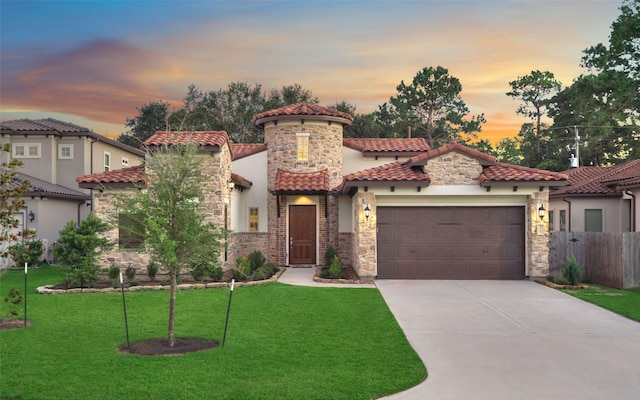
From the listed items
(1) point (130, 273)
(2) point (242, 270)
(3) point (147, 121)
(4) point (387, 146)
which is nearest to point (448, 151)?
(4) point (387, 146)

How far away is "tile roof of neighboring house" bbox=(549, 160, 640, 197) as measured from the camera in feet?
66.9

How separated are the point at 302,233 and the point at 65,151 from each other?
43.8 ft

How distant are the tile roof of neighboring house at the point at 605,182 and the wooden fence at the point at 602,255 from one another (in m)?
2.99

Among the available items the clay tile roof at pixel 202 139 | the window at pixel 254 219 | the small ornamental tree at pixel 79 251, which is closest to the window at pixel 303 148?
the window at pixel 254 219

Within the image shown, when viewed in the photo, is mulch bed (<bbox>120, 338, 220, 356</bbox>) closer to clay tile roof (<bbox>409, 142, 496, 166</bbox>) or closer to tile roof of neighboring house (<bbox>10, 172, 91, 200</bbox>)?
clay tile roof (<bbox>409, 142, 496, 166</bbox>)

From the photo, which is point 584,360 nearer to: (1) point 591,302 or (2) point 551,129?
(1) point 591,302

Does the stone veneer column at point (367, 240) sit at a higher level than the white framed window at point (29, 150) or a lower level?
lower

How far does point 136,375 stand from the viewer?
7.41 metres

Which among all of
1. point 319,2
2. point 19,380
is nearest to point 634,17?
point 319,2

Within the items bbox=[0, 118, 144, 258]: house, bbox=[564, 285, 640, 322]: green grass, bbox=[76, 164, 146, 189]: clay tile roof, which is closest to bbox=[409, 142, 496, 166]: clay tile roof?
bbox=[564, 285, 640, 322]: green grass

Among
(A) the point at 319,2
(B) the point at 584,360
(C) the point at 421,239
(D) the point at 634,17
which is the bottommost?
(B) the point at 584,360

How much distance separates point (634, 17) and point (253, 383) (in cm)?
2404

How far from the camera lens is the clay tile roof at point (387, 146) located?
77.2 feet

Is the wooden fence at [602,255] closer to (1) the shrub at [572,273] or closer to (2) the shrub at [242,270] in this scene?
(1) the shrub at [572,273]
